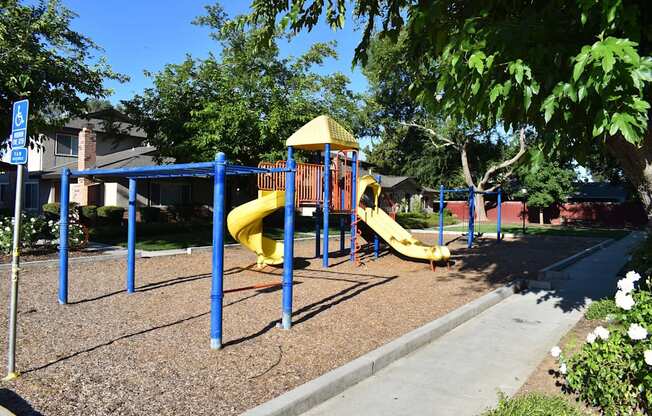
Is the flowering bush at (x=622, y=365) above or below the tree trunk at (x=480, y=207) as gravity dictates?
below

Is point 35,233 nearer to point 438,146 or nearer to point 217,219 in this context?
point 217,219

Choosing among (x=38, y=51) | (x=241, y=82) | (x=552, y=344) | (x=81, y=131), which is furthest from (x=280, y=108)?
(x=552, y=344)

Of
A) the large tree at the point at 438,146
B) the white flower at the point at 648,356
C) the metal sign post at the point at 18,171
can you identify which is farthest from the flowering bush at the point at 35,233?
the large tree at the point at 438,146

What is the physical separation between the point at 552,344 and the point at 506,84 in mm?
3541

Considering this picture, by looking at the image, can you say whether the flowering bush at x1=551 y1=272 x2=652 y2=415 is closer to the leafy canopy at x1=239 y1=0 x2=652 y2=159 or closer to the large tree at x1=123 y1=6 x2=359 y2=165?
the leafy canopy at x1=239 y1=0 x2=652 y2=159

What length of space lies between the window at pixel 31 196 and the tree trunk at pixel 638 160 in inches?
1225

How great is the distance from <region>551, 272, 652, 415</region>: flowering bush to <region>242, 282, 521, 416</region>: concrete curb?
177 cm

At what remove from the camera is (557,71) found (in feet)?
14.6

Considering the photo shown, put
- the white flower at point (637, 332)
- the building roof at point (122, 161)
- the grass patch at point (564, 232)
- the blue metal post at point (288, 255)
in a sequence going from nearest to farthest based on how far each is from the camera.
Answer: the white flower at point (637, 332) → the blue metal post at point (288, 255) → the building roof at point (122, 161) → the grass patch at point (564, 232)

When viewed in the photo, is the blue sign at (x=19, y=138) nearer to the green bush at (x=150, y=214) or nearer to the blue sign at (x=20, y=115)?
the blue sign at (x=20, y=115)

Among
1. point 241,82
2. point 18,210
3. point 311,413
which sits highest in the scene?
point 241,82

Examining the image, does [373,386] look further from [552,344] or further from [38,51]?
[38,51]

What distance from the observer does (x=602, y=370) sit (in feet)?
12.3

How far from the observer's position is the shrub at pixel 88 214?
893 inches
